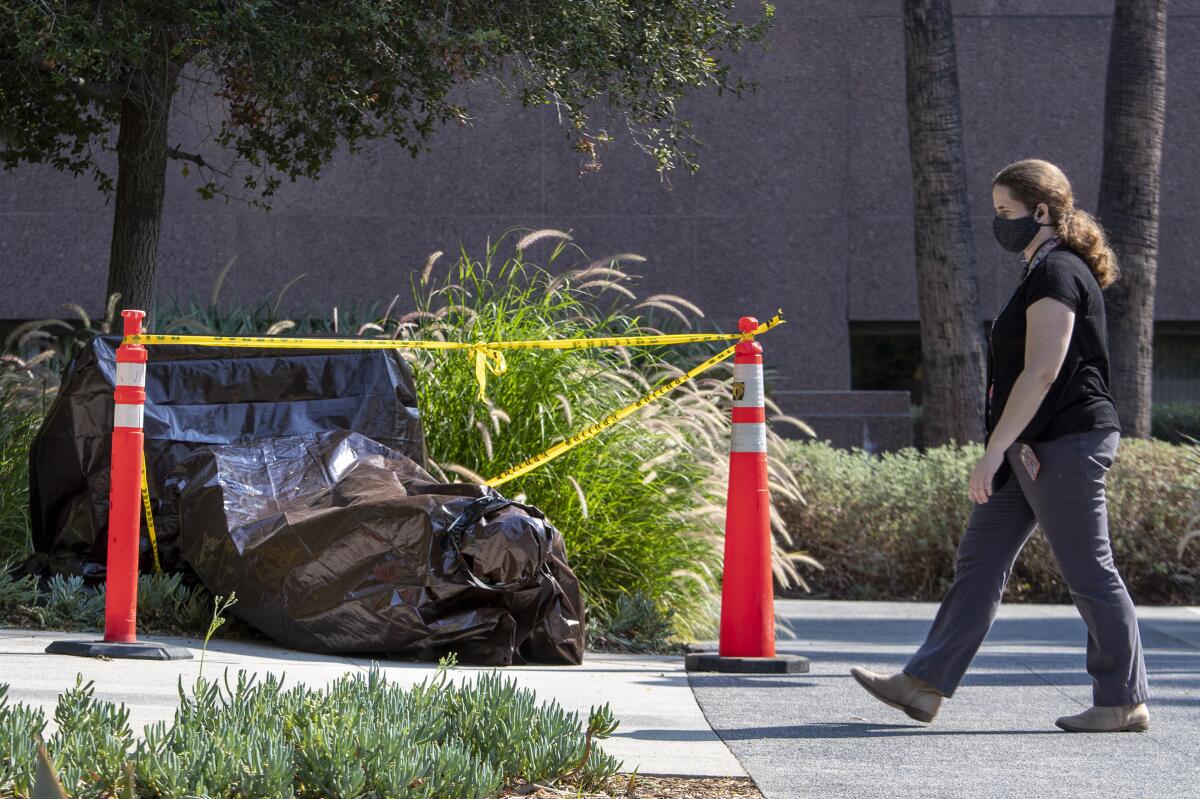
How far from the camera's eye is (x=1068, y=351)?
482cm

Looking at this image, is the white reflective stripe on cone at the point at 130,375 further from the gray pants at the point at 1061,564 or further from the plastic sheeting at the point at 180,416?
the gray pants at the point at 1061,564

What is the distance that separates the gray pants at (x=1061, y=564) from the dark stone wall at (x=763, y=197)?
1175cm

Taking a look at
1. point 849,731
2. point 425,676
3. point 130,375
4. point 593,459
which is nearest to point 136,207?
point 593,459

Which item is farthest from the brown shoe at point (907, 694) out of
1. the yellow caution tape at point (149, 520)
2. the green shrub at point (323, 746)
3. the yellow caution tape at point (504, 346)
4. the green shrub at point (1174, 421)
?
the green shrub at point (1174, 421)

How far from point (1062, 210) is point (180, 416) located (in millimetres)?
3771

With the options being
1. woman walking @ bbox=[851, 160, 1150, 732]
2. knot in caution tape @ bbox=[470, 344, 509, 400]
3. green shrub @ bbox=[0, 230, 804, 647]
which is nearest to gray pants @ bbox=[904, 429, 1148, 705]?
woman walking @ bbox=[851, 160, 1150, 732]

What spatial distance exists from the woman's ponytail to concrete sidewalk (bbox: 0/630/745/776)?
6.50ft

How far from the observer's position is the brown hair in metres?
4.95

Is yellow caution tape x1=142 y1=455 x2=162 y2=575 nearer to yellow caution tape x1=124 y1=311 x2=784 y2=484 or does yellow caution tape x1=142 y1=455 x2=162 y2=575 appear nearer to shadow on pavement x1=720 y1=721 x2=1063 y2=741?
yellow caution tape x1=124 y1=311 x2=784 y2=484

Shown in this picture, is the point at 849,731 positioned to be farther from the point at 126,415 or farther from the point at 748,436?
the point at 126,415

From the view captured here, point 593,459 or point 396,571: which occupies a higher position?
point 593,459

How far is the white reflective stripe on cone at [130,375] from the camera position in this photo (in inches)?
207

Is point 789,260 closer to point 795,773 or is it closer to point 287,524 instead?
point 287,524

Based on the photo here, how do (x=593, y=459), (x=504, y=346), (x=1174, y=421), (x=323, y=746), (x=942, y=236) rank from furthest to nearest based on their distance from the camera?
(x=1174, y=421)
(x=942, y=236)
(x=593, y=459)
(x=504, y=346)
(x=323, y=746)
